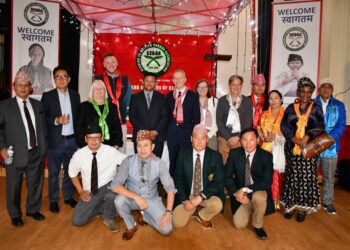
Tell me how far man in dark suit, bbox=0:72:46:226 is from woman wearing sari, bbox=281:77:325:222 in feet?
8.40

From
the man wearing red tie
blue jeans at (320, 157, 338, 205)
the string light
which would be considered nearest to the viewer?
blue jeans at (320, 157, 338, 205)

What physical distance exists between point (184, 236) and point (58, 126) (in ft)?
5.74

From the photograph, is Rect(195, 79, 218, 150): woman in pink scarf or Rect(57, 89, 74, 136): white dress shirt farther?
Rect(195, 79, 218, 150): woman in pink scarf

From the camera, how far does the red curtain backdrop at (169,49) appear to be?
6.65m

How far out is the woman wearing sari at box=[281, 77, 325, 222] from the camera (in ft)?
10.5

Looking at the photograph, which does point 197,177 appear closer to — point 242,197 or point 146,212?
point 242,197

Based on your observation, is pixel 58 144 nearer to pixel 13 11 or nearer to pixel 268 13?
pixel 13 11

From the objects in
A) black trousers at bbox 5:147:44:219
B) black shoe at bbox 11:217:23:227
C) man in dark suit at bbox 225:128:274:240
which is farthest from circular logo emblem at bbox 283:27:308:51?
black shoe at bbox 11:217:23:227

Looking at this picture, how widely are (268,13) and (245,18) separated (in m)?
1.09

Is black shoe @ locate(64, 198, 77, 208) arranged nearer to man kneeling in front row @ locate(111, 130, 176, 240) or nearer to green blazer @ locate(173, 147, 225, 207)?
man kneeling in front row @ locate(111, 130, 176, 240)

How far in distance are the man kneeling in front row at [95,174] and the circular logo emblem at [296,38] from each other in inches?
117

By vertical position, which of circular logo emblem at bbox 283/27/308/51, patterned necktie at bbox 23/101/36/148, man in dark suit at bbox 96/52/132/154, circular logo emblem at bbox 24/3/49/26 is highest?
circular logo emblem at bbox 24/3/49/26

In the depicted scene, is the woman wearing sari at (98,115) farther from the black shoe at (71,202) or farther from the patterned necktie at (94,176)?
the black shoe at (71,202)

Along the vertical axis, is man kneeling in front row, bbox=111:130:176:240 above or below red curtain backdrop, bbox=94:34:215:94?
below
